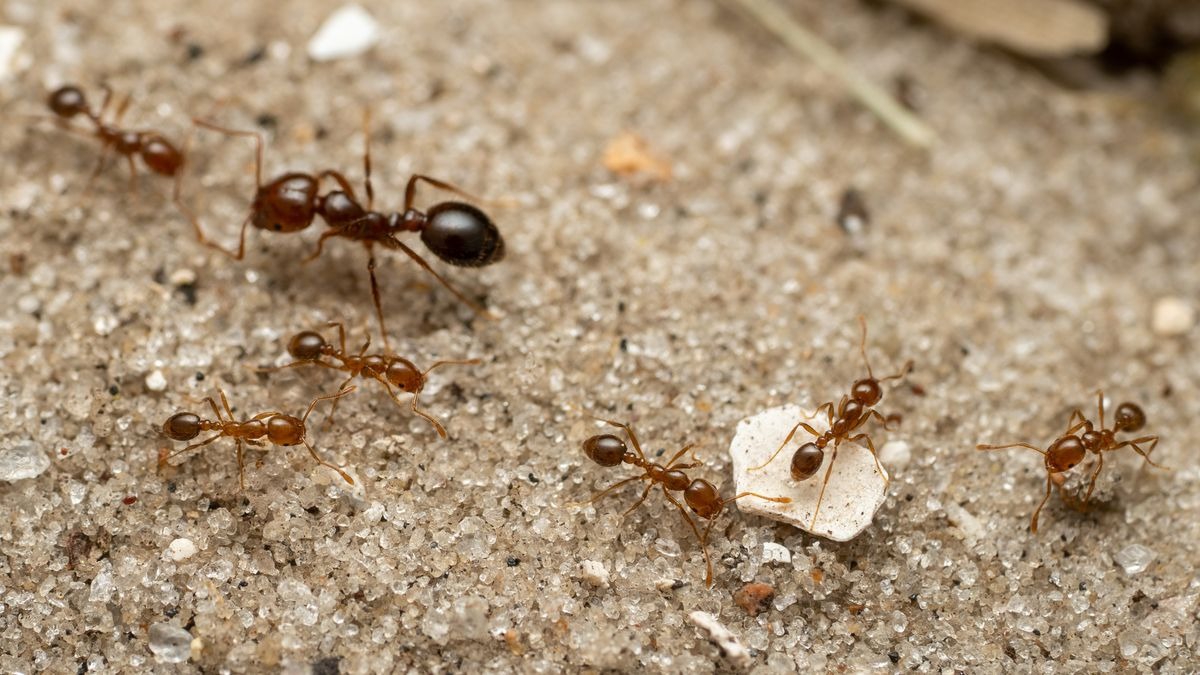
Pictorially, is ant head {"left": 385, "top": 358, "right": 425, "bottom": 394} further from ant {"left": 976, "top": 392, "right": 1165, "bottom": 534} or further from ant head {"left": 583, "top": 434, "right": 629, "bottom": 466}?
ant {"left": 976, "top": 392, "right": 1165, "bottom": 534}

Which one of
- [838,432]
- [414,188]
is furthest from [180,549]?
[838,432]

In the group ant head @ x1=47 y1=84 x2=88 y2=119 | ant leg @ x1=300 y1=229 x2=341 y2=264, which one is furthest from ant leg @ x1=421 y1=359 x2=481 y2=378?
ant head @ x1=47 y1=84 x2=88 y2=119

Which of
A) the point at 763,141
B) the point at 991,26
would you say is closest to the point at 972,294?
the point at 763,141

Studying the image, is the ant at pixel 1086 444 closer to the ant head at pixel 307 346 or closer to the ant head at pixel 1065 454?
the ant head at pixel 1065 454

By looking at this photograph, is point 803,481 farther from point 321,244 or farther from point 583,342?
point 321,244

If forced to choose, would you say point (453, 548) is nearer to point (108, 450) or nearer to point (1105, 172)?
point (108, 450)

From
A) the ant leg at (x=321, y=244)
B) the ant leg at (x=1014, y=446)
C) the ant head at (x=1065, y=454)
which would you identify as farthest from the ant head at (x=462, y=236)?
the ant head at (x=1065, y=454)
